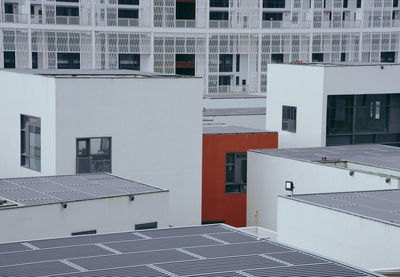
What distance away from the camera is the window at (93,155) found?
29.1 metres

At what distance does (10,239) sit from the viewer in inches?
837

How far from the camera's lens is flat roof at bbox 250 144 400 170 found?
106 ft

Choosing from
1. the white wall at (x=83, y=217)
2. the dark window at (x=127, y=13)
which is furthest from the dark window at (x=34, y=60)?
the white wall at (x=83, y=217)

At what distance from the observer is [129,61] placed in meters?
82.8

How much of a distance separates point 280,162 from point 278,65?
876 centimetres

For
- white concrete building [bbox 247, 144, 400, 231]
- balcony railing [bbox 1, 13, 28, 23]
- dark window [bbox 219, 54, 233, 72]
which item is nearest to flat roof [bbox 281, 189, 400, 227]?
white concrete building [bbox 247, 144, 400, 231]

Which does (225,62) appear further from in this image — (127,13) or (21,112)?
(21,112)

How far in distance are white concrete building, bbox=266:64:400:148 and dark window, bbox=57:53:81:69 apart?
41.1m

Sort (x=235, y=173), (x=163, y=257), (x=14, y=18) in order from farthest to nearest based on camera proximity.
Result: 1. (x=14, y=18)
2. (x=235, y=173)
3. (x=163, y=257)

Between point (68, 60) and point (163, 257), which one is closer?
point (163, 257)

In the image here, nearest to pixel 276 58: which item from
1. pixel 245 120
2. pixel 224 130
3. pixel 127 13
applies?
pixel 127 13

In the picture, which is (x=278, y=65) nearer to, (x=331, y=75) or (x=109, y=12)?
(x=331, y=75)

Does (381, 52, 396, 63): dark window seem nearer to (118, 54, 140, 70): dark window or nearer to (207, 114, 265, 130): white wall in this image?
(118, 54, 140, 70): dark window

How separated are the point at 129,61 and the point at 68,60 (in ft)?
19.8
